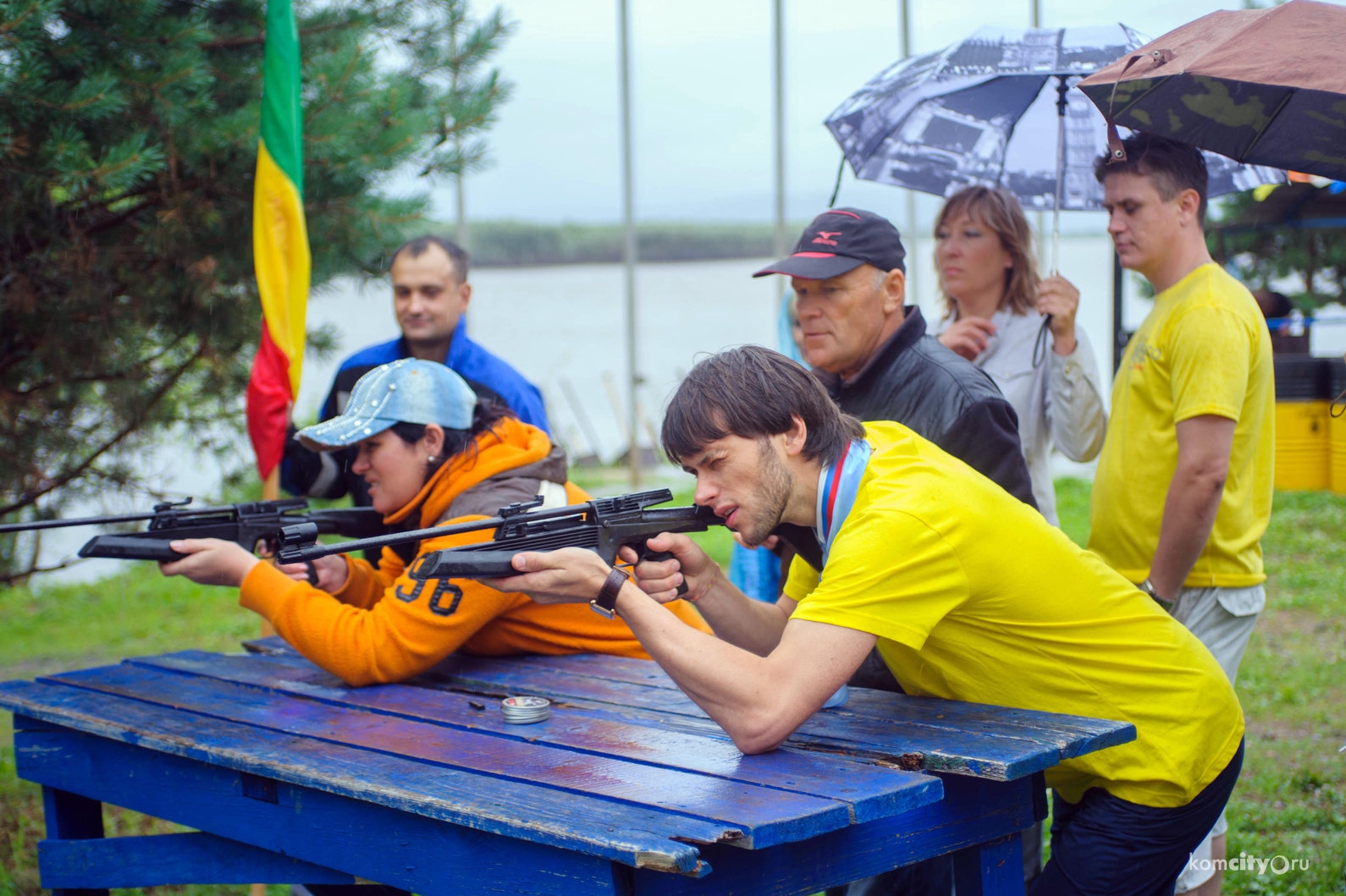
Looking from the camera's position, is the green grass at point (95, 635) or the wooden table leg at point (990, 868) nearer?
the wooden table leg at point (990, 868)

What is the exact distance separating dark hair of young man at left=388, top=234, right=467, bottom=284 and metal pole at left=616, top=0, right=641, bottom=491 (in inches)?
273

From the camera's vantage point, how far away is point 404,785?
2.05 metres

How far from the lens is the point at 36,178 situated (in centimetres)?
356

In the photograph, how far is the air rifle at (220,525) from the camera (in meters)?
2.95

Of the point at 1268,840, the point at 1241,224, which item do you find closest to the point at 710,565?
the point at 1268,840

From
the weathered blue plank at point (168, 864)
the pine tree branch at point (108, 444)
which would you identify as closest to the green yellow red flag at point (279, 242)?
the pine tree branch at point (108, 444)

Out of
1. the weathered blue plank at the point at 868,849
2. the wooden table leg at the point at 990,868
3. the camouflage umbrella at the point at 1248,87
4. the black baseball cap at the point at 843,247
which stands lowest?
the wooden table leg at the point at 990,868

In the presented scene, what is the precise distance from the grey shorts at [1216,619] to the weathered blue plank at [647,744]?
144 centimetres

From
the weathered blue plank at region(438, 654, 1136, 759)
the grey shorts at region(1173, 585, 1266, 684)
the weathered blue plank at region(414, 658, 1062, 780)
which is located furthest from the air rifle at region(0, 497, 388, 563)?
the grey shorts at region(1173, 585, 1266, 684)

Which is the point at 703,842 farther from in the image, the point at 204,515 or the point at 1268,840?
the point at 1268,840

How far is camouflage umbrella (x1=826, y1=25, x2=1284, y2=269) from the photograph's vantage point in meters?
3.77

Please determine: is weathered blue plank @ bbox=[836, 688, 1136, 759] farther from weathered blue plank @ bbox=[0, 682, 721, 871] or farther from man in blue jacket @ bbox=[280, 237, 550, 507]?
man in blue jacket @ bbox=[280, 237, 550, 507]

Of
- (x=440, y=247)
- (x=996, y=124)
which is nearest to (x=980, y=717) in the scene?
(x=996, y=124)

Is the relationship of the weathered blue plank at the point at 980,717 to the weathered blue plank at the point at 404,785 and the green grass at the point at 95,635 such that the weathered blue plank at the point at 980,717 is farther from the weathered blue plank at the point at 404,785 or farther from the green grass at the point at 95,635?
the green grass at the point at 95,635
